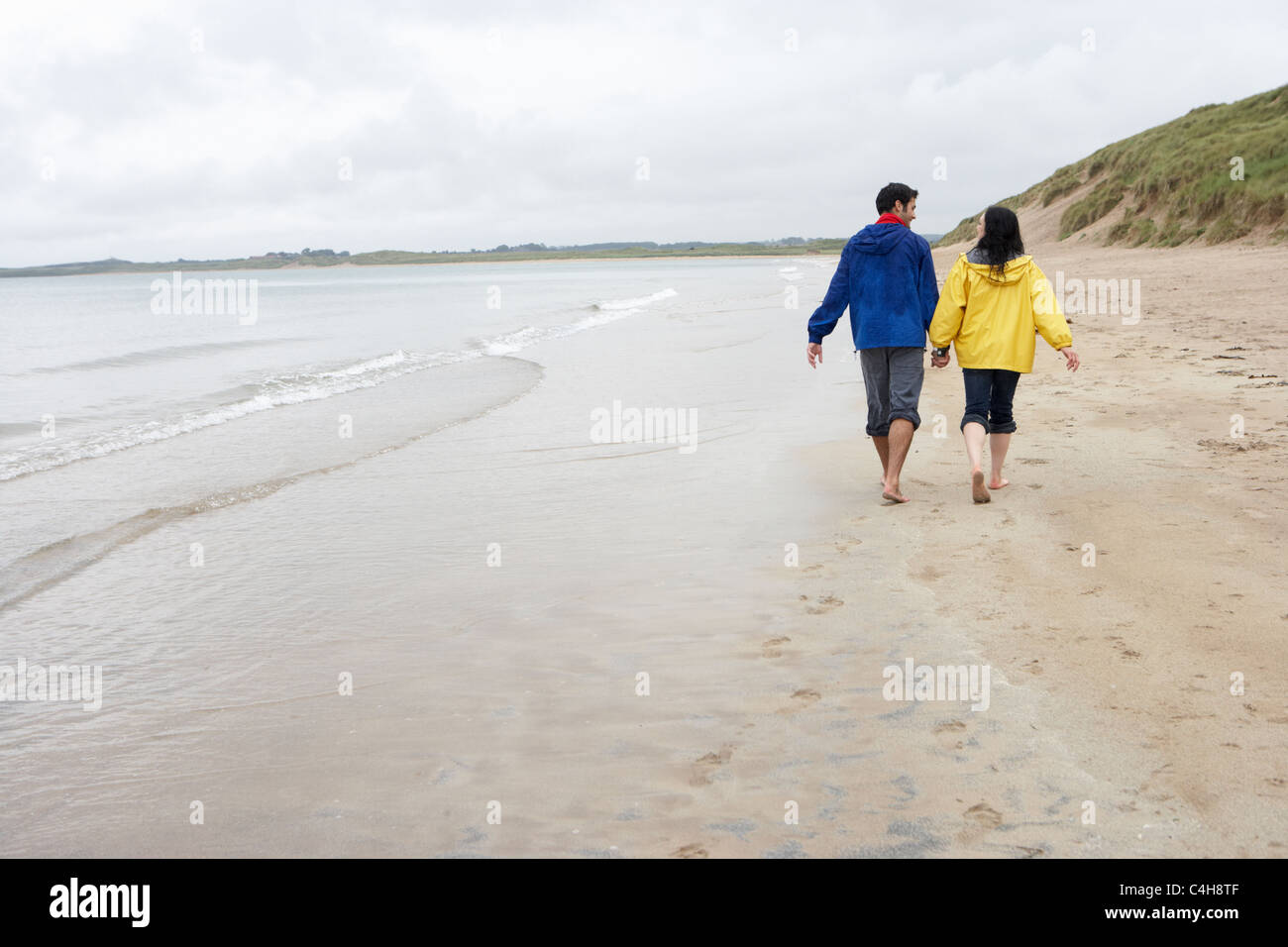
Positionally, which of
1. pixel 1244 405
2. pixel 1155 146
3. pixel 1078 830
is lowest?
pixel 1078 830

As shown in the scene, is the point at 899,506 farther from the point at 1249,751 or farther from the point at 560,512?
the point at 1249,751

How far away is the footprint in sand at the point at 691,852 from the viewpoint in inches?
106

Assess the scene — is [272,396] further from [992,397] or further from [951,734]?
[951,734]

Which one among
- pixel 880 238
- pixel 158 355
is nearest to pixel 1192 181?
pixel 880 238

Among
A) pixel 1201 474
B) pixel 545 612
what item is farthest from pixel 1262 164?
pixel 545 612

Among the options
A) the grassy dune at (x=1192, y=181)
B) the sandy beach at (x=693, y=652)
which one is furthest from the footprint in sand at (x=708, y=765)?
the grassy dune at (x=1192, y=181)

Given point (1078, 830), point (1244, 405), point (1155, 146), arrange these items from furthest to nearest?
point (1155, 146) < point (1244, 405) < point (1078, 830)

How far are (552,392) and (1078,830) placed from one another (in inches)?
420

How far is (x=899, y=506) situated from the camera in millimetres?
6223

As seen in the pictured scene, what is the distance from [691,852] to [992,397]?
450 cm

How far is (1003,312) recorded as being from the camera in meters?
6.21

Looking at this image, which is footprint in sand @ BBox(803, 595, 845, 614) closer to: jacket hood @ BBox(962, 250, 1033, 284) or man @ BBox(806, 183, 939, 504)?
man @ BBox(806, 183, 939, 504)

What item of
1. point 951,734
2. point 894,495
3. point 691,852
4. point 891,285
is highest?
point 891,285

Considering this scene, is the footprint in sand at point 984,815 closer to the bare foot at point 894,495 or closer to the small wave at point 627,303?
the bare foot at point 894,495
